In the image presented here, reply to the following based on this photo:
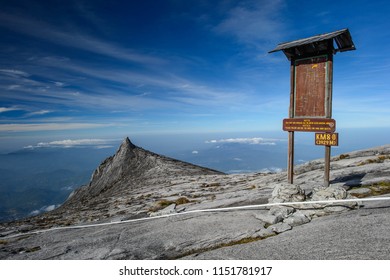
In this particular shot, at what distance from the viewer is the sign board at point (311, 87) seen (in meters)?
13.0

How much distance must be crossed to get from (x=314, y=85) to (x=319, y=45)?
218 centimetres

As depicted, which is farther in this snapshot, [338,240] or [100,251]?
[100,251]

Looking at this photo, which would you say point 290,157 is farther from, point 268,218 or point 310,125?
point 268,218

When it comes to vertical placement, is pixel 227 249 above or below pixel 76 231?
above

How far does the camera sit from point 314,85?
44.2 feet

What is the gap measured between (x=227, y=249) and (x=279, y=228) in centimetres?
249

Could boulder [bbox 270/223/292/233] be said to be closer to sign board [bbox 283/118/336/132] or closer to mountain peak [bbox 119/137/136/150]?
sign board [bbox 283/118/336/132]

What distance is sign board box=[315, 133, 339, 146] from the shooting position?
12.6 m

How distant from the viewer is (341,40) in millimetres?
12789

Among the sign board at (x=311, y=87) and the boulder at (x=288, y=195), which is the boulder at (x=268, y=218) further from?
the sign board at (x=311, y=87)

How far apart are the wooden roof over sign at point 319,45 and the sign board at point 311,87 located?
1.31ft

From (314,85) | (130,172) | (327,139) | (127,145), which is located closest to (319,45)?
(314,85)

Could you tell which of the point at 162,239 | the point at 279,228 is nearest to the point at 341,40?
the point at 279,228
